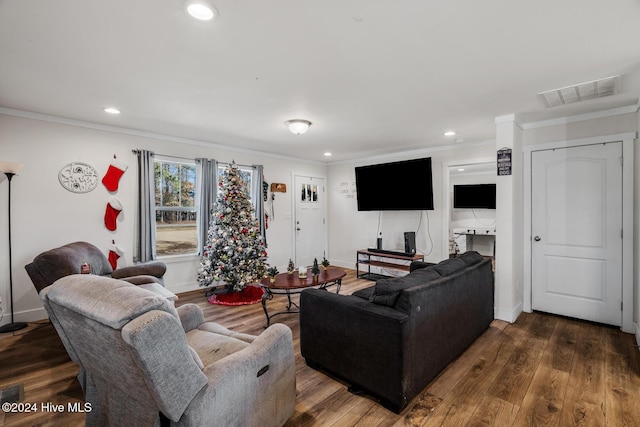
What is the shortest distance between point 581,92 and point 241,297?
4.62 meters

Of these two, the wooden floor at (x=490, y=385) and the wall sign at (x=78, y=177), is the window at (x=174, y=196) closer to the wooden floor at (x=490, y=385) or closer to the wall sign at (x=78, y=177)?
the wall sign at (x=78, y=177)

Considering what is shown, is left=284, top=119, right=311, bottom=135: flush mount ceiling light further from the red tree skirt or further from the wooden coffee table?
the red tree skirt

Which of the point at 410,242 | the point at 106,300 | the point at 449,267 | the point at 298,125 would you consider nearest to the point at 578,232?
the point at 449,267

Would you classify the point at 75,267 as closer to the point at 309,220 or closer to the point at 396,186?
the point at 309,220

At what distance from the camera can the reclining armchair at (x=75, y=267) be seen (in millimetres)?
2779

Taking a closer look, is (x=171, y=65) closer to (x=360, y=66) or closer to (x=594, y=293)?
(x=360, y=66)

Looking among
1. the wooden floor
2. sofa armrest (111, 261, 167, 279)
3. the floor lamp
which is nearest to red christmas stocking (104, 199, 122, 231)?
sofa armrest (111, 261, 167, 279)

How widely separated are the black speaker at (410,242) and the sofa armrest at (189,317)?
12.9ft

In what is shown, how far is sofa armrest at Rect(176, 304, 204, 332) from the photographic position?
6.95ft

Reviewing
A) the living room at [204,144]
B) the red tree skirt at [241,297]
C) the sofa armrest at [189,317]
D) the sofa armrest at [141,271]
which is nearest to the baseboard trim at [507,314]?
the living room at [204,144]

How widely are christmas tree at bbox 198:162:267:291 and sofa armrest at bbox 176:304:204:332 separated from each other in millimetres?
2166

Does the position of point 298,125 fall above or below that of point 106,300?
above

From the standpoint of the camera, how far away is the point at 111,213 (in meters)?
4.03

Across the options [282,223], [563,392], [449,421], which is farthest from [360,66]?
[282,223]
